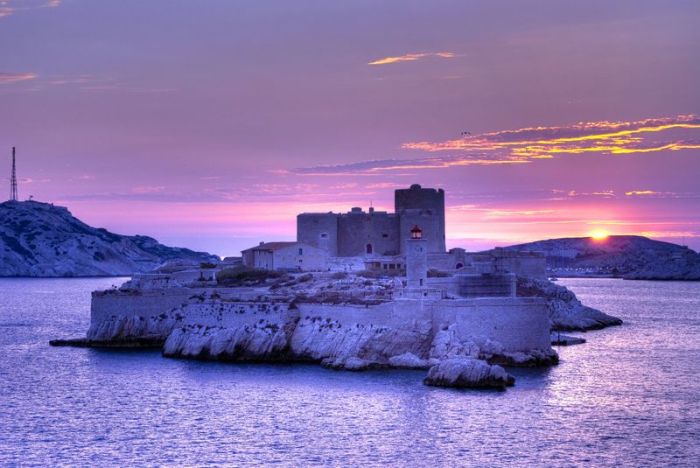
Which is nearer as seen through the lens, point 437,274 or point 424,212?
point 437,274

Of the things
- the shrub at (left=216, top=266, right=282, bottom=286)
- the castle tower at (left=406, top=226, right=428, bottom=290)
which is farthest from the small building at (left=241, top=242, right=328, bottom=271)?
the castle tower at (left=406, top=226, right=428, bottom=290)

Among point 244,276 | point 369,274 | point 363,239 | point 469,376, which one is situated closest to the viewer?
point 469,376

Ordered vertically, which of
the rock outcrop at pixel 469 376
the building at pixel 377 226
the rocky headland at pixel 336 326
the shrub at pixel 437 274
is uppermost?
the building at pixel 377 226

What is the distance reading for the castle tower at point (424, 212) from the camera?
7569 cm

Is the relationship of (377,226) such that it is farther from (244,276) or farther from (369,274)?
(244,276)

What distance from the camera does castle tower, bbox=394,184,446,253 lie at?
248 ft

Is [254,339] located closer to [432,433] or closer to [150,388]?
[150,388]

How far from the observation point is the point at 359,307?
5394cm

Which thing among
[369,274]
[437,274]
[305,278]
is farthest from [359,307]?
[369,274]

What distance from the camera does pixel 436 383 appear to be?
4675 centimetres

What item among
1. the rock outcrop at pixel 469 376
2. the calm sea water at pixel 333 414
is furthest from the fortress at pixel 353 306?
the calm sea water at pixel 333 414

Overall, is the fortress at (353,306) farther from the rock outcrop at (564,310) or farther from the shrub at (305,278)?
the rock outcrop at (564,310)

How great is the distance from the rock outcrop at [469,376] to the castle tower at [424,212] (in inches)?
1134

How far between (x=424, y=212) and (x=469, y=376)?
1215 inches
